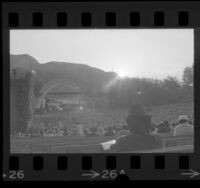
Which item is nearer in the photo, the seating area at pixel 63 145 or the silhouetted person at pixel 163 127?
the seating area at pixel 63 145

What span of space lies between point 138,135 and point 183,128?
561mm

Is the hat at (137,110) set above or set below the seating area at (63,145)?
above

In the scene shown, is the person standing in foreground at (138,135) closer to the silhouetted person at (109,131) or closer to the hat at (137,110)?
the hat at (137,110)

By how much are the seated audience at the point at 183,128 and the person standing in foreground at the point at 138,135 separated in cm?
28

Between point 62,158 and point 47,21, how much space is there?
1593mm

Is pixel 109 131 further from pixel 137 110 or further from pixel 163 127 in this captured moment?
pixel 163 127

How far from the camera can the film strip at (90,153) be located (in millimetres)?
5566

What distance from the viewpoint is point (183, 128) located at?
235 inches

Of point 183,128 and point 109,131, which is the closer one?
point 109,131

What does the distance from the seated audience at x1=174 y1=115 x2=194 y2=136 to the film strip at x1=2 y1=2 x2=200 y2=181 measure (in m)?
0.37

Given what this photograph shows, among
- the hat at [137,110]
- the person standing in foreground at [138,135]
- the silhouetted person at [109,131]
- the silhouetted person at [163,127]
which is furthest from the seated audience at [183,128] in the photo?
the silhouetted person at [109,131]

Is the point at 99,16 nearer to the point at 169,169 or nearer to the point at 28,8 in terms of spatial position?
the point at 28,8

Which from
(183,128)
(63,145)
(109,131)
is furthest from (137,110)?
(63,145)

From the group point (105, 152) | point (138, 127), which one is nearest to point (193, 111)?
point (138, 127)
